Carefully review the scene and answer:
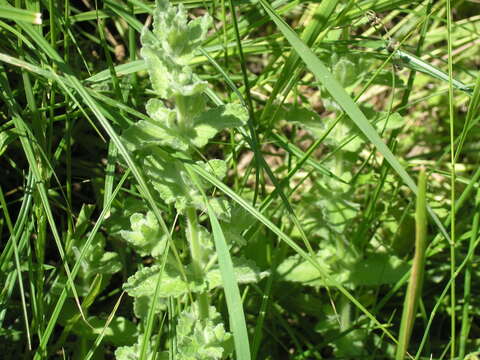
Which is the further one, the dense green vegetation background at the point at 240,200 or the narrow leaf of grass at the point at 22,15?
the dense green vegetation background at the point at 240,200

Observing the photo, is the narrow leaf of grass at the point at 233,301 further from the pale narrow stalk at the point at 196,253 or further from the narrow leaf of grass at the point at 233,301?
the pale narrow stalk at the point at 196,253

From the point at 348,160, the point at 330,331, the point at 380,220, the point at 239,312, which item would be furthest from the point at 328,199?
the point at 239,312

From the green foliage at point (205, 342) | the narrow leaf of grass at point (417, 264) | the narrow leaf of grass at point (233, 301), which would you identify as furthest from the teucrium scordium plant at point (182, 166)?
the narrow leaf of grass at point (417, 264)

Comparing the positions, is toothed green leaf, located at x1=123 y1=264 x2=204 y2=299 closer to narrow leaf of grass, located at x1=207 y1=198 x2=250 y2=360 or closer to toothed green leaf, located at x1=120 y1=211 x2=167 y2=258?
toothed green leaf, located at x1=120 y1=211 x2=167 y2=258

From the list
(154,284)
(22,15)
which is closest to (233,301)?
(154,284)

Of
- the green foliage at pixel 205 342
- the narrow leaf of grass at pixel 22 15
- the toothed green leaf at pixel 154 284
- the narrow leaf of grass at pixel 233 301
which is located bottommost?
the green foliage at pixel 205 342

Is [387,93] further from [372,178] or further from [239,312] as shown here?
[239,312]

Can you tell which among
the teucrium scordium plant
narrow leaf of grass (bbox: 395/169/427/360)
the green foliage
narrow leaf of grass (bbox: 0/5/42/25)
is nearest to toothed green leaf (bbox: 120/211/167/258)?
the teucrium scordium plant

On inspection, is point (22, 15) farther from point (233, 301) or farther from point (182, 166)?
point (233, 301)
